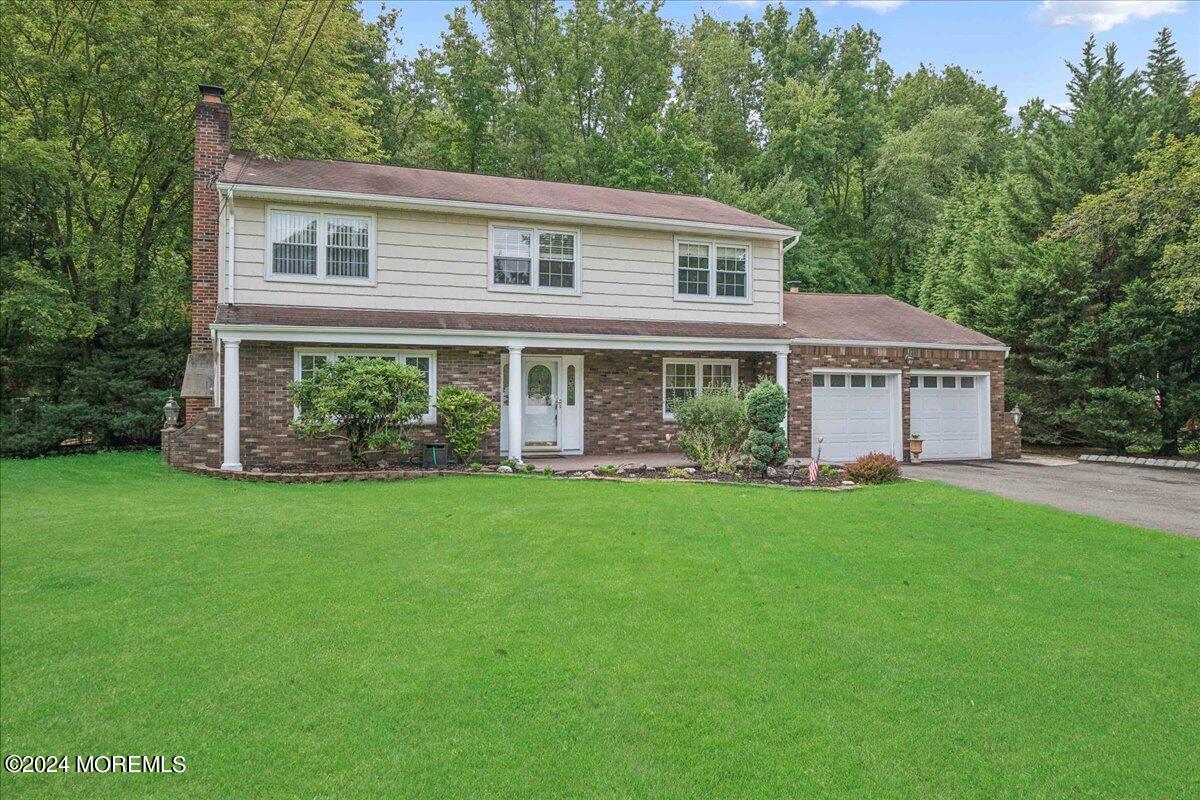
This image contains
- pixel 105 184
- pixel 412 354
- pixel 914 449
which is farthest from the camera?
pixel 105 184

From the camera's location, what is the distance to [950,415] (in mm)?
17688

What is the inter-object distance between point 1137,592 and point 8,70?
23803mm

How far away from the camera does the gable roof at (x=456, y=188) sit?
14.1 metres

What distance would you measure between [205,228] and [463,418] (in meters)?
6.67

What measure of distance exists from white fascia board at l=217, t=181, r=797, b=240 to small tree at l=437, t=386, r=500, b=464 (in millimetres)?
3812

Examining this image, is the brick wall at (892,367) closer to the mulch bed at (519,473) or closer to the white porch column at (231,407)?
the mulch bed at (519,473)

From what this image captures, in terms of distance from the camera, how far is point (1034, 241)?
20641 mm

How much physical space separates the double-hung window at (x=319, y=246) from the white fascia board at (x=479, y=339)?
5.07ft

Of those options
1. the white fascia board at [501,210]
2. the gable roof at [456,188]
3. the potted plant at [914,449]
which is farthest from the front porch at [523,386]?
the potted plant at [914,449]

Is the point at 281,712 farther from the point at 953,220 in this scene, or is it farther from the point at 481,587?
the point at 953,220

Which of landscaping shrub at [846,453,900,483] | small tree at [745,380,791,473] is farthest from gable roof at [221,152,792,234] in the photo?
landscaping shrub at [846,453,900,483]

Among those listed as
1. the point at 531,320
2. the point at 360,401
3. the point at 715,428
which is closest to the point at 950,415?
the point at 715,428

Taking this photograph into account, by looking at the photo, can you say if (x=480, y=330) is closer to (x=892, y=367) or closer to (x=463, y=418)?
(x=463, y=418)

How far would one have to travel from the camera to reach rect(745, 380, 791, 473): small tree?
12.9m
